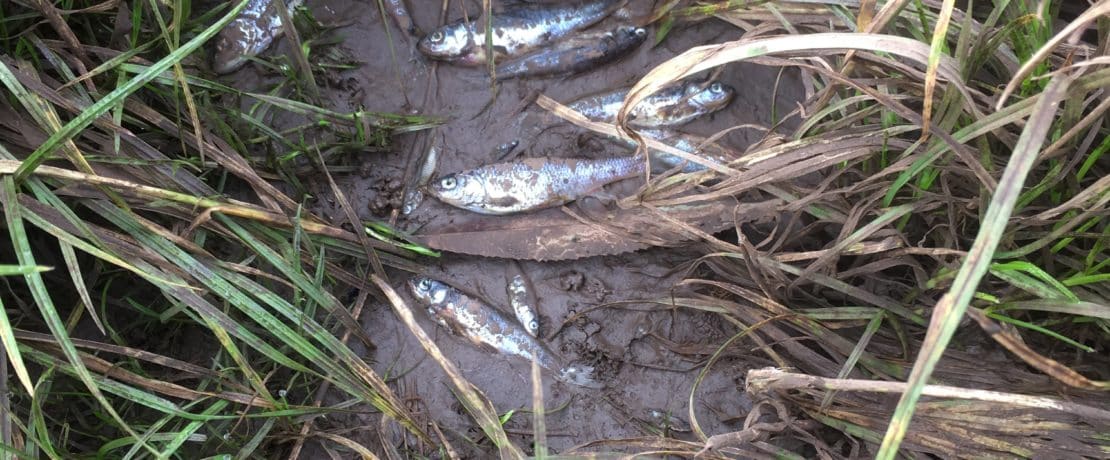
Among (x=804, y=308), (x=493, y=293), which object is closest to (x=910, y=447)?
(x=804, y=308)

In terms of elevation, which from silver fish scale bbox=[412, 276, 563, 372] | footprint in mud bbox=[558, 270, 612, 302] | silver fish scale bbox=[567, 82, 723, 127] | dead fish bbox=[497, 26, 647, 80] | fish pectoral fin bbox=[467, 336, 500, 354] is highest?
dead fish bbox=[497, 26, 647, 80]

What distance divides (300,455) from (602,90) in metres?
1.93

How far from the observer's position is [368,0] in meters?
3.06

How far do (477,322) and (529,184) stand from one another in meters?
0.60

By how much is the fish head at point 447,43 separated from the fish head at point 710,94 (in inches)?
38.3

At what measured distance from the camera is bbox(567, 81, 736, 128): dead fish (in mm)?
2992

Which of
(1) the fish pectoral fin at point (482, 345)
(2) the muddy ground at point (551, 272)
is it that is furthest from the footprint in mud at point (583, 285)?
(1) the fish pectoral fin at point (482, 345)

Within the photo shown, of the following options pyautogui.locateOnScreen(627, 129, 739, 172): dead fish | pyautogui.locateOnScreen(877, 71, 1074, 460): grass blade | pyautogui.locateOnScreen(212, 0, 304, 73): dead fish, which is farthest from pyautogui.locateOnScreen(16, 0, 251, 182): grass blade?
pyautogui.locateOnScreen(877, 71, 1074, 460): grass blade

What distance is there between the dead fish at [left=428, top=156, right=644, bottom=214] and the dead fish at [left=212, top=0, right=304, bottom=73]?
0.97 metres

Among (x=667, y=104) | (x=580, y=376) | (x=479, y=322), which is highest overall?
(x=667, y=104)

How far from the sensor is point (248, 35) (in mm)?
2973

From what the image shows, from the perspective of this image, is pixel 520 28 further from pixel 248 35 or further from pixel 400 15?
pixel 248 35

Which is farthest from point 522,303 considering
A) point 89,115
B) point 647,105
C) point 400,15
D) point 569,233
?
point 89,115

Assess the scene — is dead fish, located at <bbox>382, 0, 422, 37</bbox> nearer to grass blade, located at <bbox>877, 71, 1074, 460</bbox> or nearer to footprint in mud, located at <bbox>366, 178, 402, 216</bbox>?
footprint in mud, located at <bbox>366, 178, 402, 216</bbox>
